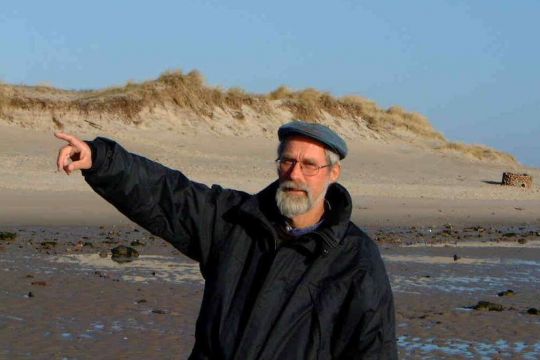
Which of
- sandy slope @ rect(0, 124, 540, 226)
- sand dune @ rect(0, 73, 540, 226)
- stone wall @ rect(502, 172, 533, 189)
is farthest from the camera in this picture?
stone wall @ rect(502, 172, 533, 189)

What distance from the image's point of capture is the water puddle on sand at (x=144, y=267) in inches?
483

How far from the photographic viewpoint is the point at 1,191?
2156 centimetres

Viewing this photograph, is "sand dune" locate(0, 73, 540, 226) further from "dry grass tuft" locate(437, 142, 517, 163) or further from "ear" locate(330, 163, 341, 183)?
"ear" locate(330, 163, 341, 183)

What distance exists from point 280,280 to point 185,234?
408 mm

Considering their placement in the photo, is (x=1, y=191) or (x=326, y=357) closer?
(x=326, y=357)

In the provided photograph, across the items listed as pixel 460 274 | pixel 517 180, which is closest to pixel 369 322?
pixel 460 274

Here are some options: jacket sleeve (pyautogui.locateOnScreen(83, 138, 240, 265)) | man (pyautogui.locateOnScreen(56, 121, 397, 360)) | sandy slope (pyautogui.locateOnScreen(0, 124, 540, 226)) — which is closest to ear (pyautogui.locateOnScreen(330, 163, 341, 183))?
man (pyautogui.locateOnScreen(56, 121, 397, 360))

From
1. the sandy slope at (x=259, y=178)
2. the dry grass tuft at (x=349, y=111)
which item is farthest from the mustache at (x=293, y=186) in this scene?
the dry grass tuft at (x=349, y=111)

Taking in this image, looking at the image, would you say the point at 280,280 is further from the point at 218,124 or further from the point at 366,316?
the point at 218,124

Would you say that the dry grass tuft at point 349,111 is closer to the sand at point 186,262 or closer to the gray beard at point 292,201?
the sand at point 186,262

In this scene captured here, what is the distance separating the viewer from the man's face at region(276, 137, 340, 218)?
3518 millimetres

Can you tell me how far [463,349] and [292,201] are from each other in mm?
5704

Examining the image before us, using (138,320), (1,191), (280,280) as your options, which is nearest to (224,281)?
(280,280)

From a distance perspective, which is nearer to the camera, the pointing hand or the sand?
the pointing hand
